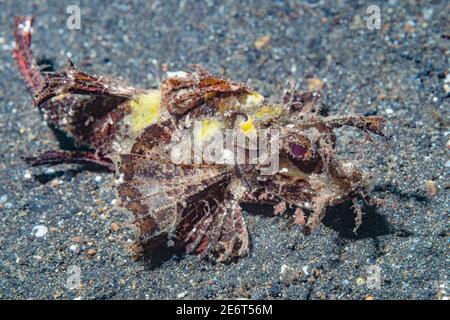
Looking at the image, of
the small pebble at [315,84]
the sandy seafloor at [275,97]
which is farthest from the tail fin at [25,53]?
the small pebble at [315,84]

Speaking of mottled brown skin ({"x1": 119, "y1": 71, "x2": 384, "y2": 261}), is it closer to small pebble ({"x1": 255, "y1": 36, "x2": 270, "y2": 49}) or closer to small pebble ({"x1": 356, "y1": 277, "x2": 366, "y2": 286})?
small pebble ({"x1": 356, "y1": 277, "x2": 366, "y2": 286})

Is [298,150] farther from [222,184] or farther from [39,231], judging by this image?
[39,231]

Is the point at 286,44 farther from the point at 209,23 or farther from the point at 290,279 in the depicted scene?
the point at 290,279

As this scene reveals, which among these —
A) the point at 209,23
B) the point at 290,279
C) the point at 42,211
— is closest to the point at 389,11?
the point at 209,23

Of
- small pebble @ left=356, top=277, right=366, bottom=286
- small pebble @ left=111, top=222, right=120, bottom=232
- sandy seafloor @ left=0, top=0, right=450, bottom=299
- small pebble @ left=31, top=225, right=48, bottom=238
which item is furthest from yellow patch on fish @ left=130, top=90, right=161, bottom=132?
small pebble @ left=356, top=277, right=366, bottom=286

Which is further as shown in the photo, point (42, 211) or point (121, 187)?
point (42, 211)

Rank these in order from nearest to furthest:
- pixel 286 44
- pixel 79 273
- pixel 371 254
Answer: pixel 371 254 < pixel 79 273 < pixel 286 44
